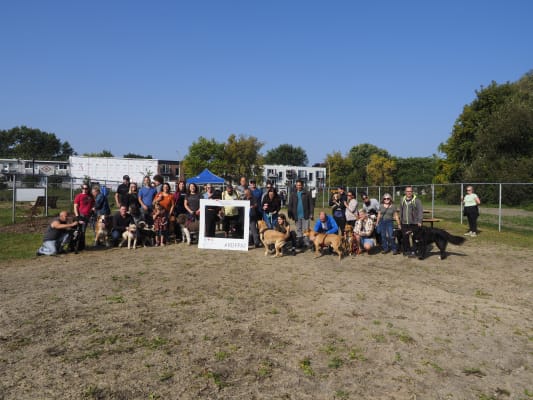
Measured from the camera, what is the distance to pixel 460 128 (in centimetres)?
3981

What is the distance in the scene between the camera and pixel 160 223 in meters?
10.1

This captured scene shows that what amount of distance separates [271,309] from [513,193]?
83.4 ft

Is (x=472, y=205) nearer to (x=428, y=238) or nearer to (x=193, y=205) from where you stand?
(x=428, y=238)

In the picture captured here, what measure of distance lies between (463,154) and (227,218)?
123ft

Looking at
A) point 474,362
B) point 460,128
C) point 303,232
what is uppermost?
point 460,128

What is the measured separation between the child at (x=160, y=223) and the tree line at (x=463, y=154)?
27.9 meters

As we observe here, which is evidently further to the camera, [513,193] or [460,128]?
[460,128]

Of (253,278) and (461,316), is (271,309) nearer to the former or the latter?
(253,278)

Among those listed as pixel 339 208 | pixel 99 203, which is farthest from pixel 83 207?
pixel 339 208

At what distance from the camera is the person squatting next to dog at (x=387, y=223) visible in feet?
30.2

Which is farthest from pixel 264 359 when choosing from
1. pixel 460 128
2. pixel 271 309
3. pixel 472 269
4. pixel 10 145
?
pixel 10 145

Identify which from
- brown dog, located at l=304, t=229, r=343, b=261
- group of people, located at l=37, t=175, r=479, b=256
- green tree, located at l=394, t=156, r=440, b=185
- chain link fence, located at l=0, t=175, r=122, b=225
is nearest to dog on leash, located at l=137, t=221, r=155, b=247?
group of people, located at l=37, t=175, r=479, b=256

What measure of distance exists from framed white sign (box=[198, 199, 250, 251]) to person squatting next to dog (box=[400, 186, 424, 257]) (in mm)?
3841

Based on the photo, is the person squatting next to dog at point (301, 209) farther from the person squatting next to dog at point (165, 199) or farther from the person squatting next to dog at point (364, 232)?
the person squatting next to dog at point (165, 199)
